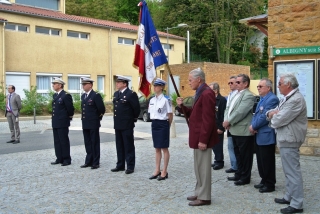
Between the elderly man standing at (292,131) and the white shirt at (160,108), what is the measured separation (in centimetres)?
253

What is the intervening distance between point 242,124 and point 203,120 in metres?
1.53

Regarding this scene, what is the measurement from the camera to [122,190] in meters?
7.04

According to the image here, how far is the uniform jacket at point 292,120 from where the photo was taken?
5.70 m

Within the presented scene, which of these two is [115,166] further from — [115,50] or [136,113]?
[115,50]

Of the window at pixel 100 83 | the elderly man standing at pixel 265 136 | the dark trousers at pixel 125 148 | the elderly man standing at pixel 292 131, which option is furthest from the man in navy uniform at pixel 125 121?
the window at pixel 100 83

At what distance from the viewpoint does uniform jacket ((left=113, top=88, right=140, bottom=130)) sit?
8570mm

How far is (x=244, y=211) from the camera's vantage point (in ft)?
18.9

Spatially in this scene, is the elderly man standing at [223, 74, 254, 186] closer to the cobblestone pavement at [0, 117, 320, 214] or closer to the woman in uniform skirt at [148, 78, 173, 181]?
the cobblestone pavement at [0, 117, 320, 214]

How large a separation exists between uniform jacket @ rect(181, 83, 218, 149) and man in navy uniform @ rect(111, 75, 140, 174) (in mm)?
2566

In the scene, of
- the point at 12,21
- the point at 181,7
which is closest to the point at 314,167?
the point at 12,21

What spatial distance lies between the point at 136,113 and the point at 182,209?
3.20 metres

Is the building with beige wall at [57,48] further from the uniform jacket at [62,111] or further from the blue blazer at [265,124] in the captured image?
the blue blazer at [265,124]

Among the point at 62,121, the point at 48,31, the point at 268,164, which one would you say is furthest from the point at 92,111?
the point at 48,31

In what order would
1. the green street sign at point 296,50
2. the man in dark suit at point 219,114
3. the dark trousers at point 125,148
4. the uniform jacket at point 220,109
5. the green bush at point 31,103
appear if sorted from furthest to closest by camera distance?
the green bush at point 31,103
the green street sign at point 296,50
the uniform jacket at point 220,109
the man in dark suit at point 219,114
the dark trousers at point 125,148
